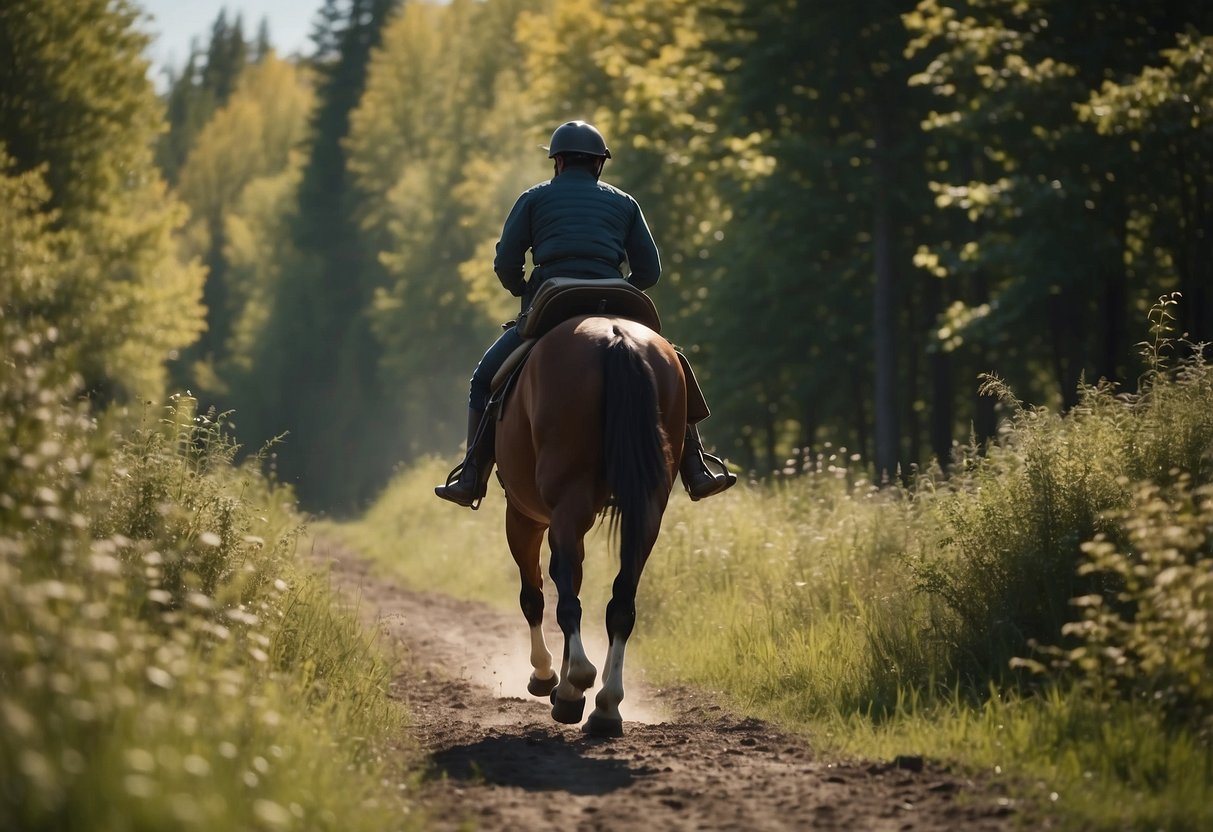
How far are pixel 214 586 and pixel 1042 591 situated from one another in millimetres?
4524

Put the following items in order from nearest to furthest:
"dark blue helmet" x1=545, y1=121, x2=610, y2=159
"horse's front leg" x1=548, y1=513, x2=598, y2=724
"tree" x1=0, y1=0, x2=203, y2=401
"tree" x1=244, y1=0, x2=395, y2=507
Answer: "horse's front leg" x1=548, y1=513, x2=598, y2=724 < "dark blue helmet" x1=545, y1=121, x2=610, y2=159 < "tree" x1=0, y1=0, x2=203, y2=401 < "tree" x1=244, y1=0, x2=395, y2=507

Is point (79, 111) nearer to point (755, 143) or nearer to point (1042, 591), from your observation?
point (755, 143)

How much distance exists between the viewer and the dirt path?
17.3ft

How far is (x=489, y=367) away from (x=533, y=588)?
1538 millimetres

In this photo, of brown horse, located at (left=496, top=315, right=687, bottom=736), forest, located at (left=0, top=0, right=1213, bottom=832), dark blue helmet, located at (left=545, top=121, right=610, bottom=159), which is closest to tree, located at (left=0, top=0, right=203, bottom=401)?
forest, located at (left=0, top=0, right=1213, bottom=832)

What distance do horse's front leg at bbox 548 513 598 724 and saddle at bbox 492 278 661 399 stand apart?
1293 mm

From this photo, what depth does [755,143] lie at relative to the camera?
23.6 meters

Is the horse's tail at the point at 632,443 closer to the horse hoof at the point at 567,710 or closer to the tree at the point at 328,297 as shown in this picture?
the horse hoof at the point at 567,710

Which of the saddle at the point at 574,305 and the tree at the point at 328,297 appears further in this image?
the tree at the point at 328,297

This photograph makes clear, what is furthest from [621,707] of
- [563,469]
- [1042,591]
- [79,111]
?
[79,111]

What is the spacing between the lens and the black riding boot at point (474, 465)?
888cm

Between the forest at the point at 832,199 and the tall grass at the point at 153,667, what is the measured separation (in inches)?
66.8

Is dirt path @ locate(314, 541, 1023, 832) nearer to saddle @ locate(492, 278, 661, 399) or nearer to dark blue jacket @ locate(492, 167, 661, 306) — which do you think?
saddle @ locate(492, 278, 661, 399)

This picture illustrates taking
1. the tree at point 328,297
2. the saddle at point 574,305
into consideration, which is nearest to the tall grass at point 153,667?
the saddle at point 574,305
